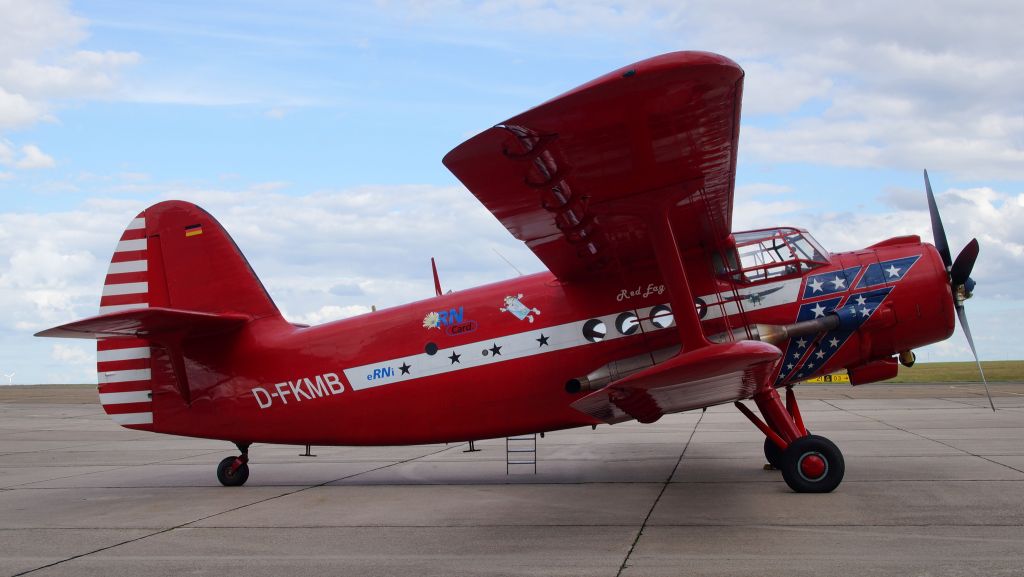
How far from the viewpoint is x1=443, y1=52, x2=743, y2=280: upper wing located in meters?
5.58

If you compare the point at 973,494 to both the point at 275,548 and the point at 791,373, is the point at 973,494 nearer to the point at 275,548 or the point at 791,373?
the point at 791,373

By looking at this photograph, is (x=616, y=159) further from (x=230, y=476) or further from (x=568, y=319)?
(x=230, y=476)

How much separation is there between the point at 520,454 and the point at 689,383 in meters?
6.46

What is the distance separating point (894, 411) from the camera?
Answer: 2169cm

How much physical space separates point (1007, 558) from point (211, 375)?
29.4ft

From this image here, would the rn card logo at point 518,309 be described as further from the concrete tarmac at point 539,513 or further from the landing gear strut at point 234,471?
the landing gear strut at point 234,471

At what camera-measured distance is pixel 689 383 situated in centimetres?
740

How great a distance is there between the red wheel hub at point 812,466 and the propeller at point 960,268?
6.30 ft

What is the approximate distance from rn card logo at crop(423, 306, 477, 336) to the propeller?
18.0 feet

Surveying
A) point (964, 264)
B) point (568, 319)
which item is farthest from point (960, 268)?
point (568, 319)

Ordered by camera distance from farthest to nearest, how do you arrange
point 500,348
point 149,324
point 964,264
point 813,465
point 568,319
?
point 149,324
point 500,348
point 568,319
point 964,264
point 813,465

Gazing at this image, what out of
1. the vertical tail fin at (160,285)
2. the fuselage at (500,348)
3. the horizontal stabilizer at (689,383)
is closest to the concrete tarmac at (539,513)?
the fuselage at (500,348)

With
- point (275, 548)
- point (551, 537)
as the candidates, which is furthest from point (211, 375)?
point (551, 537)

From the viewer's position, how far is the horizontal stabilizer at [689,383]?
6.89 metres
